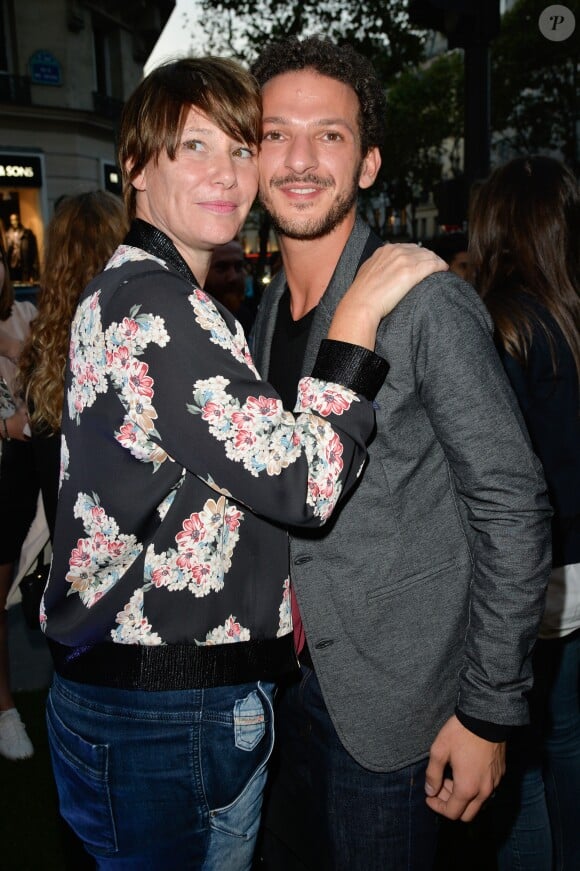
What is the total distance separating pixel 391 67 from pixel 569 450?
15.5m

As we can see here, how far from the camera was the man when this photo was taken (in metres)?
1.76

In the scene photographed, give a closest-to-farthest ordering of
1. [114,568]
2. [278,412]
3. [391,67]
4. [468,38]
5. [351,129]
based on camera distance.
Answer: [278,412]
[114,568]
[351,129]
[468,38]
[391,67]

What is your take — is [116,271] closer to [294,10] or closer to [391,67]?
[391,67]

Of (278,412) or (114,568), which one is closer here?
(278,412)

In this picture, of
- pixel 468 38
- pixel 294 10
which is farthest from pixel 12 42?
pixel 468 38

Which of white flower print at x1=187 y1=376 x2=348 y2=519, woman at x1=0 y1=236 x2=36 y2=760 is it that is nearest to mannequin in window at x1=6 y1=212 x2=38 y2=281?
woman at x1=0 y1=236 x2=36 y2=760

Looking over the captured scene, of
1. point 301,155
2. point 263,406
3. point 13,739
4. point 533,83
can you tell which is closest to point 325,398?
point 263,406

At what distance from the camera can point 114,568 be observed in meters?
1.64

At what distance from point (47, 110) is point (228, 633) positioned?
20978 mm

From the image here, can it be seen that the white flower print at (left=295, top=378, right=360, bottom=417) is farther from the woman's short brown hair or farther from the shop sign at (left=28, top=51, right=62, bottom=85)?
the shop sign at (left=28, top=51, right=62, bottom=85)

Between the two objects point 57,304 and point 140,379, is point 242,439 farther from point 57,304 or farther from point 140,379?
point 57,304

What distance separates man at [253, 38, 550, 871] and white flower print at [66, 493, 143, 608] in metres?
0.49

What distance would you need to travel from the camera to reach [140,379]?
4.88 feet

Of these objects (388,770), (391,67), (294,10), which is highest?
(294,10)
